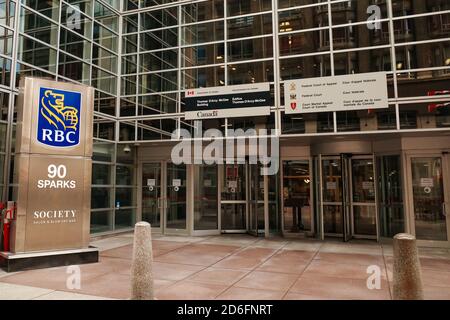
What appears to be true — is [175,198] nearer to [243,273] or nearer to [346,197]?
[346,197]

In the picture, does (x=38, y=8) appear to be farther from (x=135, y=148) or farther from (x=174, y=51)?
(x=135, y=148)

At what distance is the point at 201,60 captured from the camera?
1145 cm

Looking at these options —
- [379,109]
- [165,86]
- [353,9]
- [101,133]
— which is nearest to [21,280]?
[101,133]

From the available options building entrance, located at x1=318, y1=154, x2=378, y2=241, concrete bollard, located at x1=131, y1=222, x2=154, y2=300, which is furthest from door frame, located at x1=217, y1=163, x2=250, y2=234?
concrete bollard, located at x1=131, y1=222, x2=154, y2=300

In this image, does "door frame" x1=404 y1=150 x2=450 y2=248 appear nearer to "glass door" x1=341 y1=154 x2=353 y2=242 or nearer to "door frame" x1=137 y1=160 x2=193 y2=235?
"glass door" x1=341 y1=154 x2=353 y2=242

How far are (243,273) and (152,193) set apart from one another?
6438 mm

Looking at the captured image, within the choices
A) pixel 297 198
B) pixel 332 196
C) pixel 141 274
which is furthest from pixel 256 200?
pixel 141 274

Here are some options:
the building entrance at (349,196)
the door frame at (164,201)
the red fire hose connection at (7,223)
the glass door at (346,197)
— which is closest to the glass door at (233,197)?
the door frame at (164,201)

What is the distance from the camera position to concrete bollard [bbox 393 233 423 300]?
12.9 feet

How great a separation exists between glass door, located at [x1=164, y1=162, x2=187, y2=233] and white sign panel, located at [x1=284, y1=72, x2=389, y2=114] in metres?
4.32

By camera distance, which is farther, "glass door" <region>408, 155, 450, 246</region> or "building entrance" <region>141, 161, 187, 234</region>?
"building entrance" <region>141, 161, 187, 234</region>

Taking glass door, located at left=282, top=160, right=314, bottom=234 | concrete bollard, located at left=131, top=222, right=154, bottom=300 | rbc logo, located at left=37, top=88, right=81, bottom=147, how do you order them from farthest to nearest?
glass door, located at left=282, top=160, right=314, bottom=234 < rbc logo, located at left=37, top=88, right=81, bottom=147 < concrete bollard, located at left=131, top=222, right=154, bottom=300

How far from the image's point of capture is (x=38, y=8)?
373 inches

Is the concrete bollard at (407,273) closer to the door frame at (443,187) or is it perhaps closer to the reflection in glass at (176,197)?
the door frame at (443,187)
